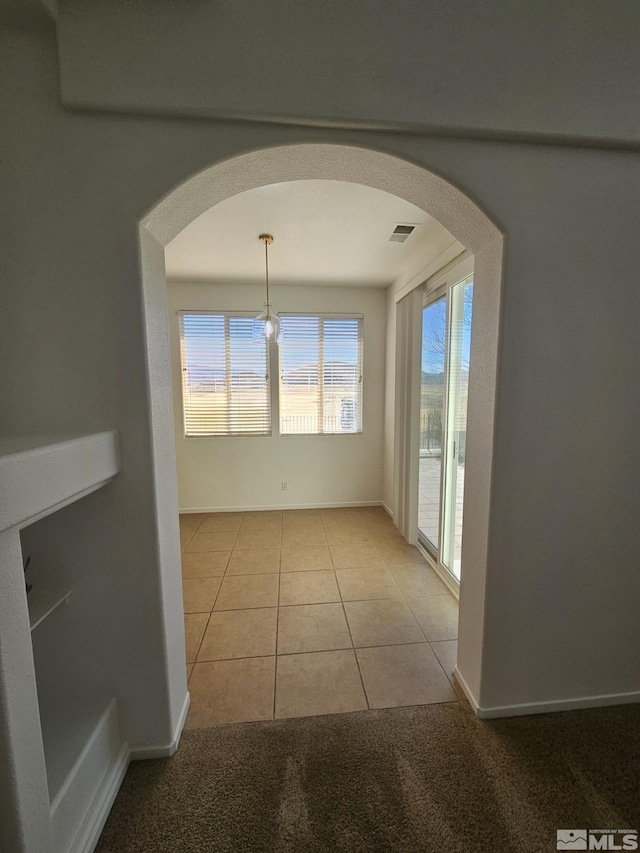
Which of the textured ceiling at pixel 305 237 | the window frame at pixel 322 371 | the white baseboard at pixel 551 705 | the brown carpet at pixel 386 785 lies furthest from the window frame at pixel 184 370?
the white baseboard at pixel 551 705

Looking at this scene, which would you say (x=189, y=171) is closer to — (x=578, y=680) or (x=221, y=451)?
(x=578, y=680)

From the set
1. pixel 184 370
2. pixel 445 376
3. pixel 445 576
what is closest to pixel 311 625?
pixel 445 576

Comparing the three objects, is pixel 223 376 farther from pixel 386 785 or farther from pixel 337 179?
pixel 386 785

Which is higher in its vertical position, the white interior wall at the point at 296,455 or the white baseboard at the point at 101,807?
the white interior wall at the point at 296,455

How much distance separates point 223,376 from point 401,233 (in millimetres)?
2378

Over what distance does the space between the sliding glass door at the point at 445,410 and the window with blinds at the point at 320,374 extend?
1051 mm

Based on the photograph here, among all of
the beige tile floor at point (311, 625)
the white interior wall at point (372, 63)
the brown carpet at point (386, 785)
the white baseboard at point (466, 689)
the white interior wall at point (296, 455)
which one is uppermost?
the white interior wall at point (372, 63)

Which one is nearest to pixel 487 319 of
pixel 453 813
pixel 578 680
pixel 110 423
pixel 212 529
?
pixel 110 423

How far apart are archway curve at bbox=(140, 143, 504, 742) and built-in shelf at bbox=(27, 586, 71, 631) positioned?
328 mm

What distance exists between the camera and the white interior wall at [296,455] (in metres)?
3.76

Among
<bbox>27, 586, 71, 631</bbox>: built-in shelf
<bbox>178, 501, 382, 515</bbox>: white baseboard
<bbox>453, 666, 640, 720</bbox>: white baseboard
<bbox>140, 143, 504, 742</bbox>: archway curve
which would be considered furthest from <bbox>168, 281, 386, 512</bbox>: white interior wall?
<bbox>27, 586, 71, 631</bbox>: built-in shelf

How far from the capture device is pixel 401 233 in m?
2.42

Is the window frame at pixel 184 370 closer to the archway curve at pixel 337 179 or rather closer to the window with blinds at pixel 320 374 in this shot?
the window with blinds at pixel 320 374

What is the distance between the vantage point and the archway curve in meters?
1.20
